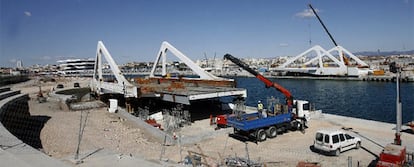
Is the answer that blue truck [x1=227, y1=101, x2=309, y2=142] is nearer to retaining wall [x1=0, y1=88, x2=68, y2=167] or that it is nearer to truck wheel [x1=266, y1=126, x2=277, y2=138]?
truck wheel [x1=266, y1=126, x2=277, y2=138]

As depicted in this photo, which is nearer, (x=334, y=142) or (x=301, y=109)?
(x=334, y=142)

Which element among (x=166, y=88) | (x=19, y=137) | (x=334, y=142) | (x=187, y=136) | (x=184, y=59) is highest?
(x=184, y=59)

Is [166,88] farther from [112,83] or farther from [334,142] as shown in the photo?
[334,142]

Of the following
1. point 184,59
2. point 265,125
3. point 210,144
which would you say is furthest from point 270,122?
point 184,59

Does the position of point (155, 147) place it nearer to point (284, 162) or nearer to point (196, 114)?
point (284, 162)

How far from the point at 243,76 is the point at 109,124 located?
4701 inches

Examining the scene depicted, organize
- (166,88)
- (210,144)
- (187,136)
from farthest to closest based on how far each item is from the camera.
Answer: (166,88), (187,136), (210,144)

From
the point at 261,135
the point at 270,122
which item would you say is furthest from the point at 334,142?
the point at 270,122

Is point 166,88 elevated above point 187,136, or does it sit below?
above

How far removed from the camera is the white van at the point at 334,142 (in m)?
15.4

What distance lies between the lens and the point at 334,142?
15516mm

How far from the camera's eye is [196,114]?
28.4 m

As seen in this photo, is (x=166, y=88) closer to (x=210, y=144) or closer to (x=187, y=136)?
(x=187, y=136)

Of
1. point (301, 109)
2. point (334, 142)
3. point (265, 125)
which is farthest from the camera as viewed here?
point (301, 109)
